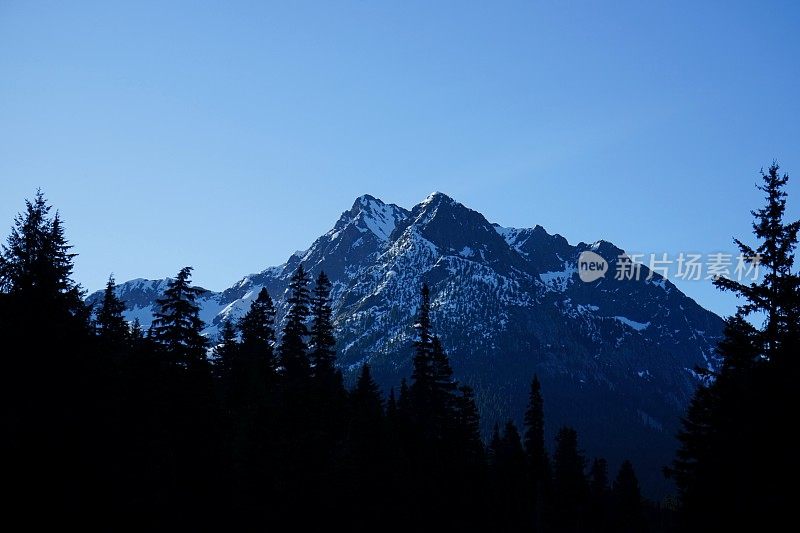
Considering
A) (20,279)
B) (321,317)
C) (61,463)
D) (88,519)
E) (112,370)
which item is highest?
(321,317)

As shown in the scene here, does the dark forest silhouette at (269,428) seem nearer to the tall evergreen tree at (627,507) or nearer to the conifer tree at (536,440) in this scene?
the conifer tree at (536,440)

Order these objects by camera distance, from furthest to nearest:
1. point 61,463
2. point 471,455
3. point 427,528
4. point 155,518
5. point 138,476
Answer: point 471,455 → point 427,528 → point 155,518 → point 138,476 → point 61,463

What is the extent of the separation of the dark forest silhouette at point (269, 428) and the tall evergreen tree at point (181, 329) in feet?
0.35

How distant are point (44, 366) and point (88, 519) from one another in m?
4.92

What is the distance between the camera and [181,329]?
3922cm

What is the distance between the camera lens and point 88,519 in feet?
73.0

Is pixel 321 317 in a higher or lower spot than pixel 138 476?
higher

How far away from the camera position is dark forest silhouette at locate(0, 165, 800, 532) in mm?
22547

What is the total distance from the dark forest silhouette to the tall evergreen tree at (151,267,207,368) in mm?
107

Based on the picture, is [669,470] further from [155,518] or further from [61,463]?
[61,463]

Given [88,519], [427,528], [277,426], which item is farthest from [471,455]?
[88,519]

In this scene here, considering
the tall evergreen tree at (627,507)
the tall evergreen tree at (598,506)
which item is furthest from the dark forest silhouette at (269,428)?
the tall evergreen tree at (627,507)

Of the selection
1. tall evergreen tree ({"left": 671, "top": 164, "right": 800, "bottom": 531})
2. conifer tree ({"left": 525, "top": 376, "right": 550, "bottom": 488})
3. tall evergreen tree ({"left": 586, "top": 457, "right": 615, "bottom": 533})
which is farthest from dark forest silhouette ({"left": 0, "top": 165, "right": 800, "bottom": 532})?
tall evergreen tree ({"left": 586, "top": 457, "right": 615, "bottom": 533})

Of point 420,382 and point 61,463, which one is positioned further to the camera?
point 420,382
